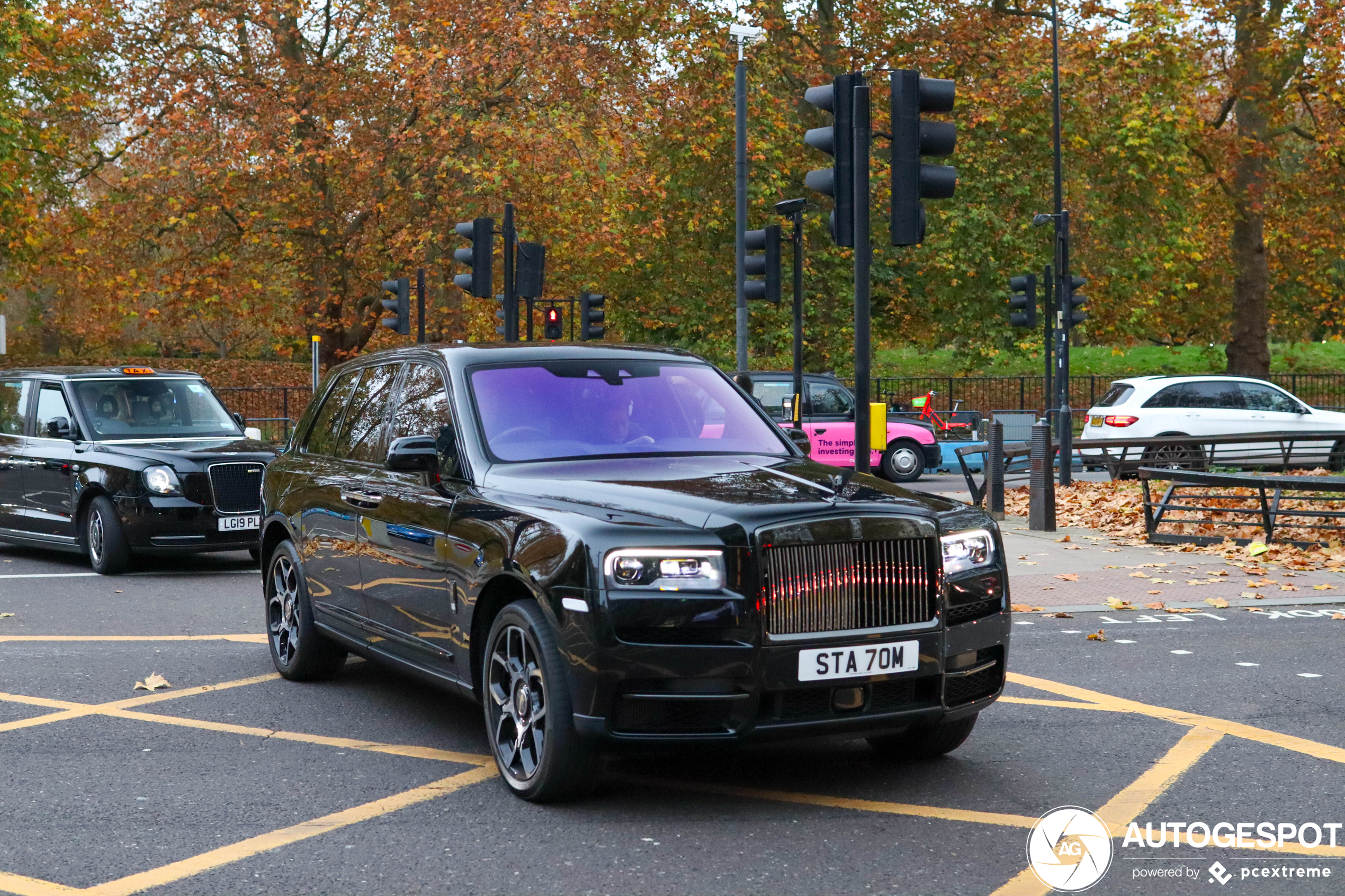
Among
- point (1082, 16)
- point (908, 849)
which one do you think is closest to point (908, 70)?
point (908, 849)

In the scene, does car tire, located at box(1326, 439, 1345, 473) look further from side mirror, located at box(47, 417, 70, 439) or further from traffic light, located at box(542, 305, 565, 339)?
side mirror, located at box(47, 417, 70, 439)

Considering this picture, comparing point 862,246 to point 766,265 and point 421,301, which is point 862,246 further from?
point 421,301

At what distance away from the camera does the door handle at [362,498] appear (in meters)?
6.64

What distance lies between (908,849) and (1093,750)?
66.6 inches

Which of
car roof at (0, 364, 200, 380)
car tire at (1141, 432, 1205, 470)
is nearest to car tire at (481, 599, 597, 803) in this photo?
car roof at (0, 364, 200, 380)

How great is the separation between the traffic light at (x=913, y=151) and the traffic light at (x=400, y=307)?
17.3 m

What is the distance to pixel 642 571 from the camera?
4.91 metres

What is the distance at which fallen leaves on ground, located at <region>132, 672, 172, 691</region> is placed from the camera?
298 inches

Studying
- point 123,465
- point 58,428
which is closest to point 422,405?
point 123,465

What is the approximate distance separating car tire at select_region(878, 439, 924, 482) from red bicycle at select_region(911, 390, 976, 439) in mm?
899

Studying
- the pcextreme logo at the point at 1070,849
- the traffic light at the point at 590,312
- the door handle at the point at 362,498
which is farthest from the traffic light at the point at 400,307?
the pcextreme logo at the point at 1070,849

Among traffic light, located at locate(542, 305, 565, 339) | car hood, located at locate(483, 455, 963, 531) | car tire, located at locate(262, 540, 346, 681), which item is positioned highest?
traffic light, located at locate(542, 305, 565, 339)

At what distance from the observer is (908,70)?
9195 mm

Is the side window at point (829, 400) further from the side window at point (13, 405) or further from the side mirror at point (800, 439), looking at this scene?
the side mirror at point (800, 439)
